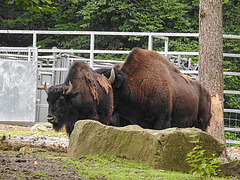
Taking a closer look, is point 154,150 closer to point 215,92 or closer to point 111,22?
point 215,92

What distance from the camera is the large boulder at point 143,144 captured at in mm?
6973

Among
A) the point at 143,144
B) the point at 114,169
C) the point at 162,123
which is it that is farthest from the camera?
the point at 162,123

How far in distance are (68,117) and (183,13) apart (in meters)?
15.9

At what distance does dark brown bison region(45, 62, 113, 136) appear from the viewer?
9.58 meters

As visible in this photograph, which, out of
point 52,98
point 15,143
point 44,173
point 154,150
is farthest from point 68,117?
point 44,173

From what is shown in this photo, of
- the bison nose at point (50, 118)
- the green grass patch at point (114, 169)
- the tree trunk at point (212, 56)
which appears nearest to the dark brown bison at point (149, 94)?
the tree trunk at point (212, 56)

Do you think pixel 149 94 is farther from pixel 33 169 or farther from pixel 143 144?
pixel 33 169

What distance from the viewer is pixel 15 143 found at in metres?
9.28

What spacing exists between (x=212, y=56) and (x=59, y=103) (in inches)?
158

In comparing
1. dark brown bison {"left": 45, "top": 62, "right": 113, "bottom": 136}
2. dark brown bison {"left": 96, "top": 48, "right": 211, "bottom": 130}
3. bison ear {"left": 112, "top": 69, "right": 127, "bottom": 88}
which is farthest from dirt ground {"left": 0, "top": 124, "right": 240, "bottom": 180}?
dark brown bison {"left": 96, "top": 48, "right": 211, "bottom": 130}

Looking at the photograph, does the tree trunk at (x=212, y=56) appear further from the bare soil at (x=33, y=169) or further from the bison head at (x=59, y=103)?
the bare soil at (x=33, y=169)

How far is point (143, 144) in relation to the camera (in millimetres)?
7094

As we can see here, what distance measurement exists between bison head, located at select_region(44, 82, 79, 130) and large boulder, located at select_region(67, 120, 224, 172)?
2.08m

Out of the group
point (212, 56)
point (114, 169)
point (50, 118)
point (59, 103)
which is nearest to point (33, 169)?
point (114, 169)
